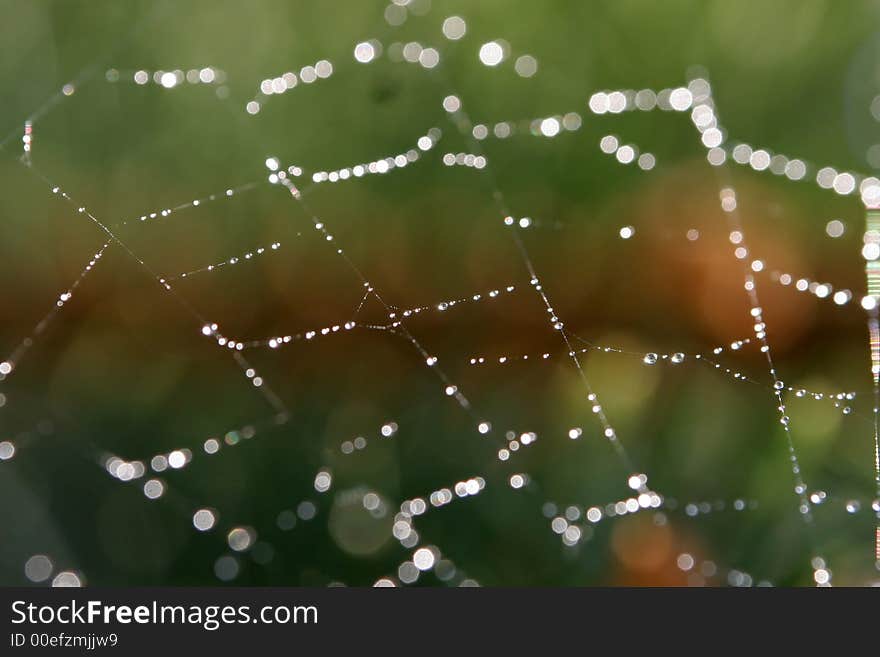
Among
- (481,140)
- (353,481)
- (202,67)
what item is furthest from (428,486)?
(202,67)

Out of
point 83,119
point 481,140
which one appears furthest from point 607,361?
point 83,119

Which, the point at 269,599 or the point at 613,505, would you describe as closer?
the point at 269,599

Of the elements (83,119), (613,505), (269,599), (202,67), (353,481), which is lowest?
(269,599)

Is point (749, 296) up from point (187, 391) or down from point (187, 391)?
up

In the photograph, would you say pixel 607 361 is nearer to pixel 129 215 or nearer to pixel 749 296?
pixel 749 296

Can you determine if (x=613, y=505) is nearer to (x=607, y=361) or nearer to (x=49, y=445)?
(x=607, y=361)

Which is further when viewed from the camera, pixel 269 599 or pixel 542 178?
pixel 542 178
